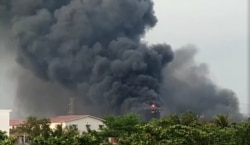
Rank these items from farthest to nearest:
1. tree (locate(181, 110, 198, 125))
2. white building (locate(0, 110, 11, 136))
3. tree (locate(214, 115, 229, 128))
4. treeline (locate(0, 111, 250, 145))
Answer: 1. tree (locate(214, 115, 229, 128))
2. tree (locate(181, 110, 198, 125))
3. white building (locate(0, 110, 11, 136))
4. treeline (locate(0, 111, 250, 145))

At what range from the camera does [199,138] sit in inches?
1078

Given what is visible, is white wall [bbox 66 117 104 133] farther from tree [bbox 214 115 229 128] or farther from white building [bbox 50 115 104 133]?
tree [bbox 214 115 229 128]

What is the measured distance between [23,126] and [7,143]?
20466mm

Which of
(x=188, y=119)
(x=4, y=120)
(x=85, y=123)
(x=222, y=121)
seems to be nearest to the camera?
(x=4, y=120)

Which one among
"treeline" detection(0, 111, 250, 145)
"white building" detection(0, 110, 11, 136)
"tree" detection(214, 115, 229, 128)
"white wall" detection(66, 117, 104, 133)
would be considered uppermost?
"white wall" detection(66, 117, 104, 133)

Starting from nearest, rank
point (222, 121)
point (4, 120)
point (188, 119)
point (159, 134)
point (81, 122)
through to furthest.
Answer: point (159, 134), point (4, 120), point (188, 119), point (222, 121), point (81, 122)

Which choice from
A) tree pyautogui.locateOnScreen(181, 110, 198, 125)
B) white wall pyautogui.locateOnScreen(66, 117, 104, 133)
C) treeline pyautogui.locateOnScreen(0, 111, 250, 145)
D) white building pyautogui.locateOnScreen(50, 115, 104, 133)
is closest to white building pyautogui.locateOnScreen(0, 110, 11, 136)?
treeline pyautogui.locateOnScreen(0, 111, 250, 145)

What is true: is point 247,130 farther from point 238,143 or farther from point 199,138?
point 199,138

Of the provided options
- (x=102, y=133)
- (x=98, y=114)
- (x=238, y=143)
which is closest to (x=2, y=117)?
(x=102, y=133)

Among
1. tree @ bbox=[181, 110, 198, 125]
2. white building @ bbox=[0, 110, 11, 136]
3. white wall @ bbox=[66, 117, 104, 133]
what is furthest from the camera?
white wall @ bbox=[66, 117, 104, 133]

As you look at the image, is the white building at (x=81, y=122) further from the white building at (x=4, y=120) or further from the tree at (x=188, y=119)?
the white building at (x=4, y=120)

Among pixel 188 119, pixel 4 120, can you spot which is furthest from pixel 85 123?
pixel 4 120

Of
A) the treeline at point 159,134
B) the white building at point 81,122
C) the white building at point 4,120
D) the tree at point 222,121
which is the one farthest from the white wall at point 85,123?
the white building at point 4,120

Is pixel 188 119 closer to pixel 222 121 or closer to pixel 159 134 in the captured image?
pixel 222 121
